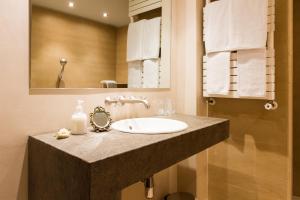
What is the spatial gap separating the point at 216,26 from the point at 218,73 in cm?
36

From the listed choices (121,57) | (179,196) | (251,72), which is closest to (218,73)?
(251,72)

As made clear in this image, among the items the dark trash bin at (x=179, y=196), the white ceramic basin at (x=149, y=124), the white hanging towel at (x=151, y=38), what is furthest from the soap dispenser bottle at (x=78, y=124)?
the dark trash bin at (x=179, y=196)

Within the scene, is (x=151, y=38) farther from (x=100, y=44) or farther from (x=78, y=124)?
(x=78, y=124)

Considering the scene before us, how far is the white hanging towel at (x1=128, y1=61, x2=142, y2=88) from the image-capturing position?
1554mm

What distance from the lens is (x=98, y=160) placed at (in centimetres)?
68

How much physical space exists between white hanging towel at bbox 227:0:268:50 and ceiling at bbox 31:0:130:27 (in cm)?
76

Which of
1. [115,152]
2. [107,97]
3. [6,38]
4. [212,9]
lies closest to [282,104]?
[212,9]

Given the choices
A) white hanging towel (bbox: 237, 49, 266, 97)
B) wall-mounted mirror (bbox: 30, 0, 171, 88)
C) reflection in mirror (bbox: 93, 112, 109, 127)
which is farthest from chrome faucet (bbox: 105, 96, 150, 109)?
white hanging towel (bbox: 237, 49, 266, 97)

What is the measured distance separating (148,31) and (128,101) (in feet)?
2.12

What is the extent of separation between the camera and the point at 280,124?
1601 mm

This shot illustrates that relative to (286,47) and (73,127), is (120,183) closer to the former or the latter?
(73,127)

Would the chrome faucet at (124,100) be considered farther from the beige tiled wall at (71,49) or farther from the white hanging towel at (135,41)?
the white hanging towel at (135,41)

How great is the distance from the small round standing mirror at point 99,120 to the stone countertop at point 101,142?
40 millimetres

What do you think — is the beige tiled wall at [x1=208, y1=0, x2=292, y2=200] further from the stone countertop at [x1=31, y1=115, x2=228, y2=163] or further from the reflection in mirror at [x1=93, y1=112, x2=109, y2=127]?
the reflection in mirror at [x1=93, y1=112, x2=109, y2=127]
